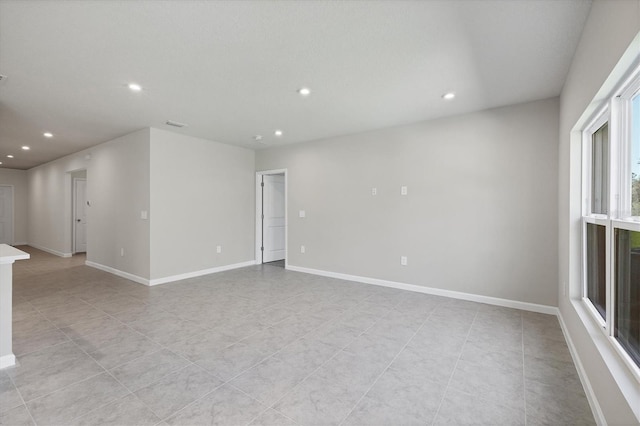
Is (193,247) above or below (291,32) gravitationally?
below

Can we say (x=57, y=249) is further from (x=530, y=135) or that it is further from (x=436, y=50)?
(x=530, y=135)

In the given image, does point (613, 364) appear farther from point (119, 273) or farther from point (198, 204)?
point (119, 273)

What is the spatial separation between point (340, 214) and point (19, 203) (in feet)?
33.7

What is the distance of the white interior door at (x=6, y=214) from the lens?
8.56 metres

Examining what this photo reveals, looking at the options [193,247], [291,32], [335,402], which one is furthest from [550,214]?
[193,247]

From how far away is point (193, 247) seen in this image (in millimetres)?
5098

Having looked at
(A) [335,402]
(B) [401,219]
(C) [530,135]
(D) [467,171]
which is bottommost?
(A) [335,402]

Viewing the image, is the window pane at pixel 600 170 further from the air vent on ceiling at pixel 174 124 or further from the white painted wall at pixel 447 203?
the air vent on ceiling at pixel 174 124

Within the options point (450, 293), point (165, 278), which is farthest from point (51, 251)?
point (450, 293)

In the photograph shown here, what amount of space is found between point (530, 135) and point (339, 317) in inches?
121

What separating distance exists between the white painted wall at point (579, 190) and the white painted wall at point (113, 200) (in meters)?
5.16

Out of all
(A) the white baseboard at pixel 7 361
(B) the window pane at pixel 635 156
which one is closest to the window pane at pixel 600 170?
(B) the window pane at pixel 635 156

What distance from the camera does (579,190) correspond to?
245cm

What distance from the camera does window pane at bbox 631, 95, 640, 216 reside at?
1445 mm
